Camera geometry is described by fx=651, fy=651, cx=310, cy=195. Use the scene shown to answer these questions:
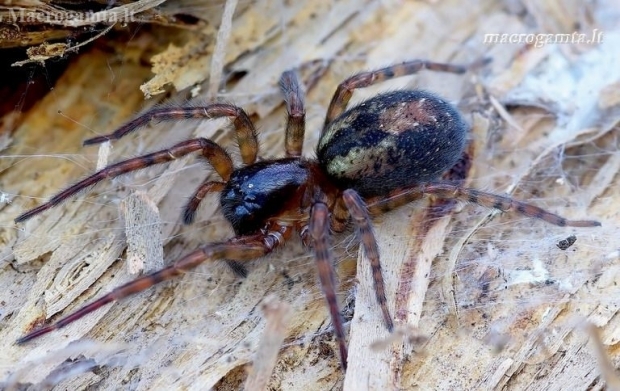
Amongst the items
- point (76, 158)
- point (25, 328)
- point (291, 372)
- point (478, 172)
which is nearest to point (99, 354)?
point (25, 328)

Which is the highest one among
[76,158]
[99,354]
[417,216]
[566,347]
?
[76,158]

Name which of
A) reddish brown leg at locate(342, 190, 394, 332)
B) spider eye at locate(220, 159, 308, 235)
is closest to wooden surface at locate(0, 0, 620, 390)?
reddish brown leg at locate(342, 190, 394, 332)

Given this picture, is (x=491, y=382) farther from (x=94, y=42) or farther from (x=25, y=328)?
(x=94, y=42)

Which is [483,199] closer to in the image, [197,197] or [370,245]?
[370,245]

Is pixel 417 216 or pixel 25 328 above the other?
pixel 25 328

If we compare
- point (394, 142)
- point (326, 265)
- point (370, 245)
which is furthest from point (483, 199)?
point (326, 265)

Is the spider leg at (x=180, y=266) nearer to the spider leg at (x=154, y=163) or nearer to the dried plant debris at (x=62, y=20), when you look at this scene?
the spider leg at (x=154, y=163)

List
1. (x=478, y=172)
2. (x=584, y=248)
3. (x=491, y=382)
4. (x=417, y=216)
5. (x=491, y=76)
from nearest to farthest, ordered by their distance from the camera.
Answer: (x=491, y=382) < (x=584, y=248) < (x=417, y=216) < (x=478, y=172) < (x=491, y=76)

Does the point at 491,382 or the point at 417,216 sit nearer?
the point at 491,382
